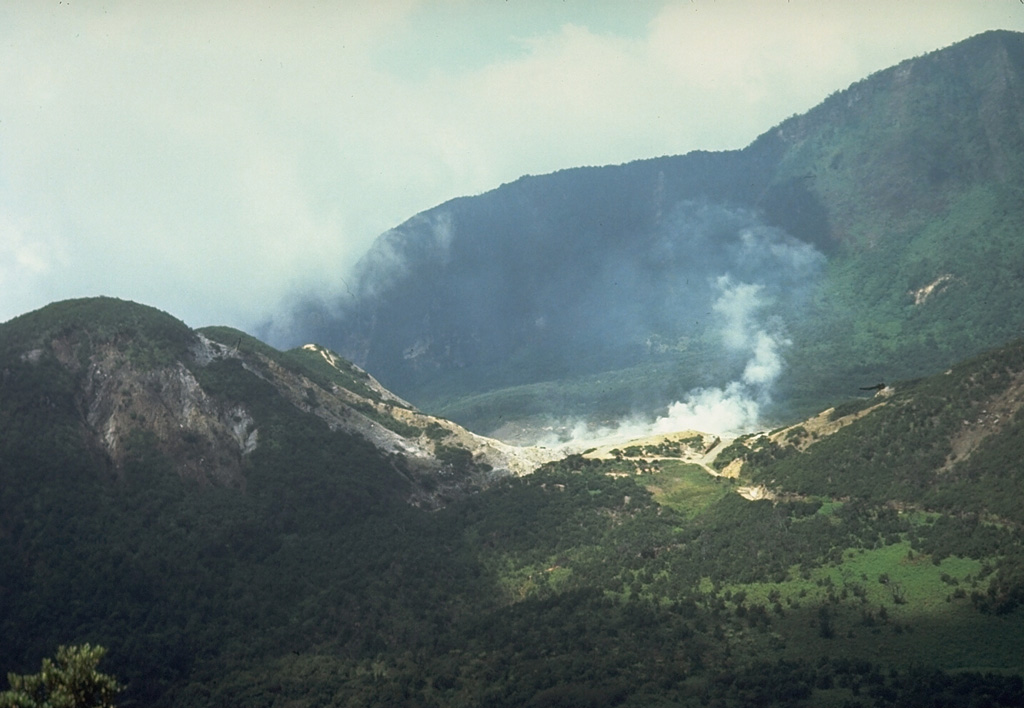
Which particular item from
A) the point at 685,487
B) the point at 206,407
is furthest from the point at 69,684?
the point at 685,487

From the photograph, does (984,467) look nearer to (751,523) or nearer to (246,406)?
(751,523)

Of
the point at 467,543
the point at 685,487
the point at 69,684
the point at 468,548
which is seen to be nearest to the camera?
the point at 69,684

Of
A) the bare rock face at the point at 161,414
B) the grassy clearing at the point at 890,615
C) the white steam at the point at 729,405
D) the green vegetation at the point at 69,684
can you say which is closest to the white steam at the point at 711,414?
the white steam at the point at 729,405

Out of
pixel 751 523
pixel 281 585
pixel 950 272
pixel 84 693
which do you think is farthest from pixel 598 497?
pixel 950 272

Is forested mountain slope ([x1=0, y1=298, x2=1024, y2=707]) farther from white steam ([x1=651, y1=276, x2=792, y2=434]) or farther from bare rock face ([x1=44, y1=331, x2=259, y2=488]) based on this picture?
white steam ([x1=651, y1=276, x2=792, y2=434])

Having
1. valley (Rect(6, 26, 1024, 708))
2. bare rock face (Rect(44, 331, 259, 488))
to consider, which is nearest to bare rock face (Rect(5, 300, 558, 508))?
→ bare rock face (Rect(44, 331, 259, 488))

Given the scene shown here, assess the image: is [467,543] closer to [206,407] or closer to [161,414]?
[206,407]
